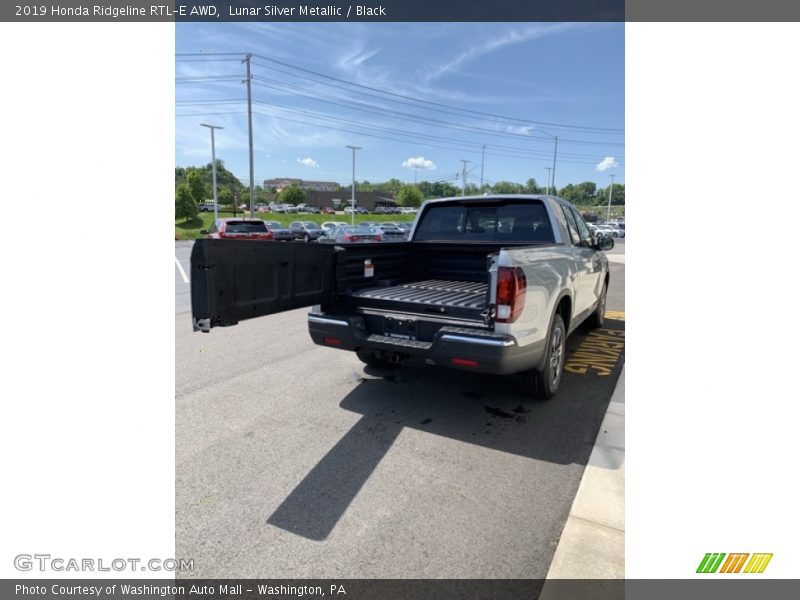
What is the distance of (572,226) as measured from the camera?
543 cm

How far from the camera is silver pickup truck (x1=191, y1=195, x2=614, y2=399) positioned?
305 centimetres

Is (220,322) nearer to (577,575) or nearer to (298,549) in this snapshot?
(298,549)

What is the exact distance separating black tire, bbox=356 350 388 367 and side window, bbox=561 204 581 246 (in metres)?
2.63

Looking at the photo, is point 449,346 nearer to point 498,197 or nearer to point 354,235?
point 498,197

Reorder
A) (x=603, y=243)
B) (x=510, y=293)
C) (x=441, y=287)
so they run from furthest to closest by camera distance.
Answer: (x=603, y=243) → (x=441, y=287) → (x=510, y=293)

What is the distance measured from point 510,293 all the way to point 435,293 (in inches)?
51.2

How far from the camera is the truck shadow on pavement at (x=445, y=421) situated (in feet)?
8.82

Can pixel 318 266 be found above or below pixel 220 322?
above

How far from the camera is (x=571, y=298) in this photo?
4.47 m

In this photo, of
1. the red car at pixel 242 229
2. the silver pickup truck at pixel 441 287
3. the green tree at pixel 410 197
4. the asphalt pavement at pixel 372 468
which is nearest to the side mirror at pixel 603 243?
the silver pickup truck at pixel 441 287

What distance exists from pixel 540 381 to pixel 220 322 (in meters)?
2.71

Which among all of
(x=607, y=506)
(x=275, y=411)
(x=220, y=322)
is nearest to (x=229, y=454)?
(x=275, y=411)

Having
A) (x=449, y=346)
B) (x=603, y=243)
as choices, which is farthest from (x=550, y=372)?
(x=603, y=243)
